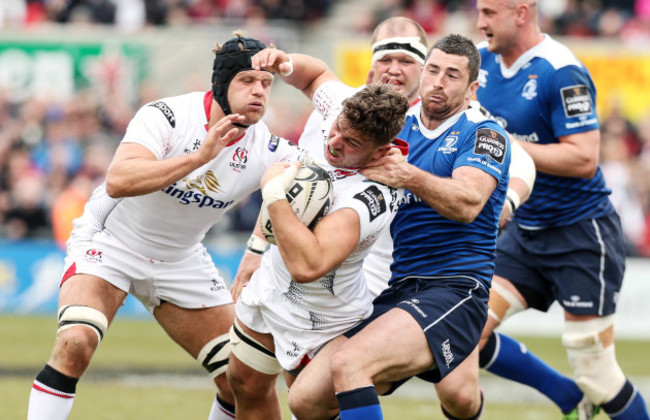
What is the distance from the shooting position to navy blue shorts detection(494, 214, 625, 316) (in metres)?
8.09

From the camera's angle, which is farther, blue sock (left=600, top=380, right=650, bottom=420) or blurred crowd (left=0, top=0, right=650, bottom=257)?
blurred crowd (left=0, top=0, right=650, bottom=257)

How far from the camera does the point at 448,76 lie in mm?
6461

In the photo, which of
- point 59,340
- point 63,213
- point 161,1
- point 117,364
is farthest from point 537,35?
point 161,1

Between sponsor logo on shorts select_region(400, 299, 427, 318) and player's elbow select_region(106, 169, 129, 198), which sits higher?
player's elbow select_region(106, 169, 129, 198)

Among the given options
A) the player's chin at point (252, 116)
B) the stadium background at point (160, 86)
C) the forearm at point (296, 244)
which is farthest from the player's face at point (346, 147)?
the stadium background at point (160, 86)

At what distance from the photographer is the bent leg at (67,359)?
663 centimetres

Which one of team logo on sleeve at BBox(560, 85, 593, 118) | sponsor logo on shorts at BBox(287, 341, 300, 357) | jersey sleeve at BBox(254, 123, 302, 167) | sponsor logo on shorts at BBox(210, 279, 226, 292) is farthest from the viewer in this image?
team logo on sleeve at BBox(560, 85, 593, 118)

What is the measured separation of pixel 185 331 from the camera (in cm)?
753

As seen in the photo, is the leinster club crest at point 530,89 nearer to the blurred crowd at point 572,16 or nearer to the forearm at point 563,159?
the forearm at point 563,159

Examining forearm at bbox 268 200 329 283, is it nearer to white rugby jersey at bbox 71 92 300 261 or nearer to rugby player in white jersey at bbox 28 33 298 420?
rugby player in white jersey at bbox 28 33 298 420

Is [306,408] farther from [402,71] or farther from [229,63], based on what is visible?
[402,71]

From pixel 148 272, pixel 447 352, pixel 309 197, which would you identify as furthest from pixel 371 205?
pixel 148 272

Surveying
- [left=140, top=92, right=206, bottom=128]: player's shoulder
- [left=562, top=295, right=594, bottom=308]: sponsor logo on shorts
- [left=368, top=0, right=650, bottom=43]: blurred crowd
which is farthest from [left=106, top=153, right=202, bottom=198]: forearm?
[left=368, top=0, right=650, bottom=43]: blurred crowd

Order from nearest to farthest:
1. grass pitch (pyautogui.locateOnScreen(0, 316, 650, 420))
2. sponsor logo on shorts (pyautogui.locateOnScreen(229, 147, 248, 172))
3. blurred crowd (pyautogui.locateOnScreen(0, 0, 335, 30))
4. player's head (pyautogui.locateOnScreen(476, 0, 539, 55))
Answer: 1. sponsor logo on shorts (pyautogui.locateOnScreen(229, 147, 248, 172))
2. player's head (pyautogui.locateOnScreen(476, 0, 539, 55))
3. grass pitch (pyautogui.locateOnScreen(0, 316, 650, 420))
4. blurred crowd (pyautogui.locateOnScreen(0, 0, 335, 30))
